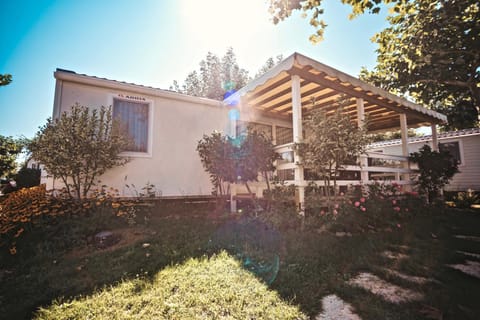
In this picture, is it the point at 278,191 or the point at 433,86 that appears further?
the point at 433,86

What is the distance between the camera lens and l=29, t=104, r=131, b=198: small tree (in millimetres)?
4062

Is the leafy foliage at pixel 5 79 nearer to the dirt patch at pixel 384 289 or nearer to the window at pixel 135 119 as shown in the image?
the window at pixel 135 119

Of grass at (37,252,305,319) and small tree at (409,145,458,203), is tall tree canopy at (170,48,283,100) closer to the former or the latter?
small tree at (409,145,458,203)

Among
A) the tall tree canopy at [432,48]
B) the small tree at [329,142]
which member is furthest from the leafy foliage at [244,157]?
the tall tree canopy at [432,48]

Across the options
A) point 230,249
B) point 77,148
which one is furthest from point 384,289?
point 77,148

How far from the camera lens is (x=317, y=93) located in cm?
564

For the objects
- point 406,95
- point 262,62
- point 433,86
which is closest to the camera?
point 433,86

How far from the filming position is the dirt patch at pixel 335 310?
1514mm

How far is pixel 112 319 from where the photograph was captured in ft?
4.95

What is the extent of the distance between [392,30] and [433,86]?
3042 millimetres

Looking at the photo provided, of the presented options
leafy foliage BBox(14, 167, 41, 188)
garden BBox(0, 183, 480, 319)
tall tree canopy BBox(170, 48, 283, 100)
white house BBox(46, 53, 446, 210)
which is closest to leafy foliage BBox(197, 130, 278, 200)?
white house BBox(46, 53, 446, 210)

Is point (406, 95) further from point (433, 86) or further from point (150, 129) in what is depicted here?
point (150, 129)

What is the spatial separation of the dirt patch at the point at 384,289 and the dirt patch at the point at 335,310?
36 centimetres

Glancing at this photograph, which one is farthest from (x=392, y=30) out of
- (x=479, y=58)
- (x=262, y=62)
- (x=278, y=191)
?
(x=262, y=62)
